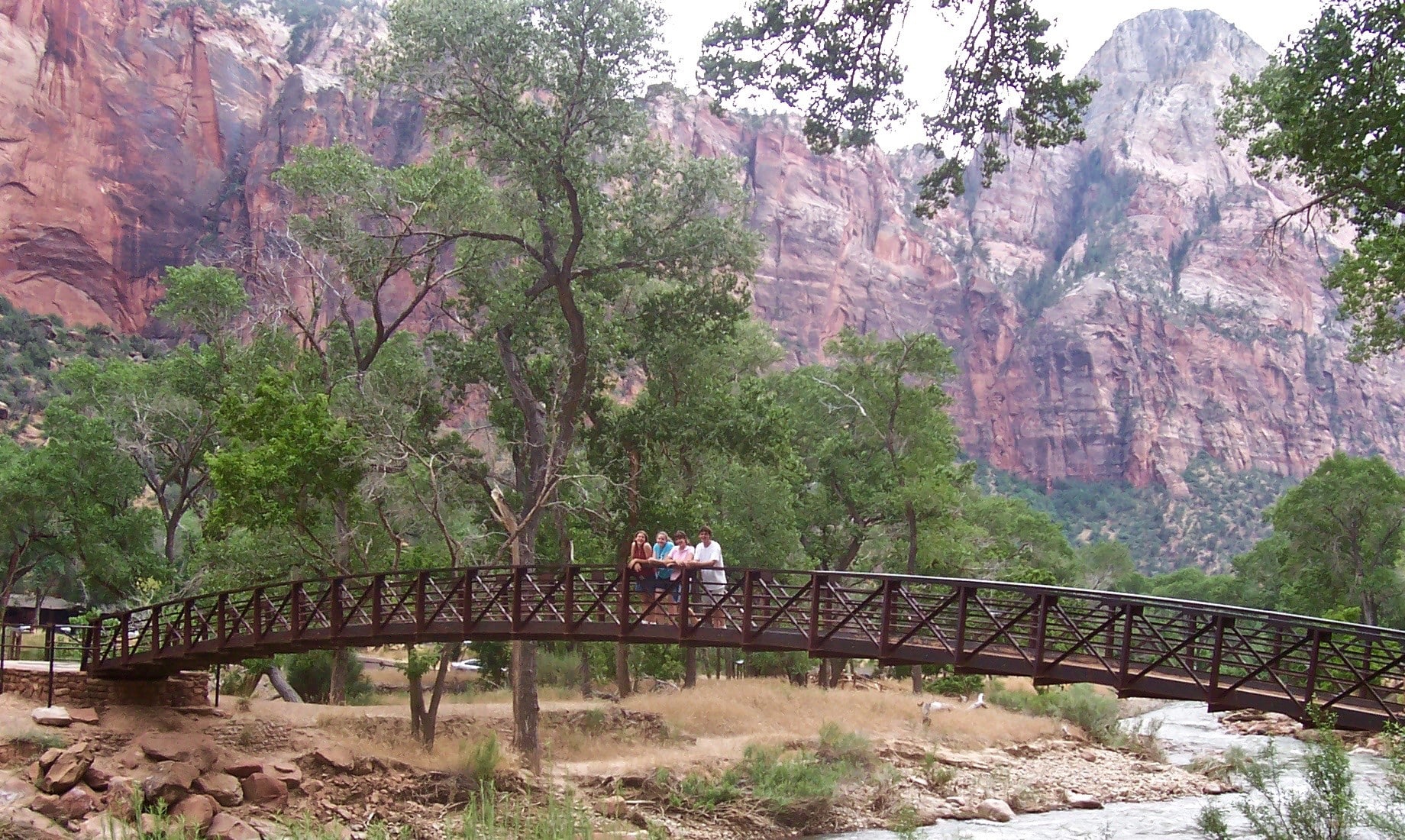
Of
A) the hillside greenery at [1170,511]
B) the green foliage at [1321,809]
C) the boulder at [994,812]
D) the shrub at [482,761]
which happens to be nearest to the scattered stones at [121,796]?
the shrub at [482,761]

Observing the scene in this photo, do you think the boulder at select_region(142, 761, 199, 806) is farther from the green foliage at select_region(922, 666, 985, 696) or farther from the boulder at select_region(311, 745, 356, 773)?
the green foliage at select_region(922, 666, 985, 696)

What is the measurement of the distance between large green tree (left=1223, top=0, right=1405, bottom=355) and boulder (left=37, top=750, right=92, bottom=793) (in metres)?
20.4

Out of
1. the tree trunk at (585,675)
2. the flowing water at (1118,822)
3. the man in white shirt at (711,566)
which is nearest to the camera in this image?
the man in white shirt at (711,566)

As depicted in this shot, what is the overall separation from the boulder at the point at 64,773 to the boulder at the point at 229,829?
7.10 feet

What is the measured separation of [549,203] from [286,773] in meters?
12.6

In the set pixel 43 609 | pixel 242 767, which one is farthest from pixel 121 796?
pixel 43 609

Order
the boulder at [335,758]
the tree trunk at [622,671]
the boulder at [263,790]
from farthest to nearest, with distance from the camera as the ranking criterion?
the tree trunk at [622,671] < the boulder at [335,758] < the boulder at [263,790]

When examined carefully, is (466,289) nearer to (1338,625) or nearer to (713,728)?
(713,728)

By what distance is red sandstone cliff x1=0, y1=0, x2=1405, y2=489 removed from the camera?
9362 centimetres

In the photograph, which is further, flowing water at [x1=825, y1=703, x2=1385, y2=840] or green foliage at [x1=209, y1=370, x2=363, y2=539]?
flowing water at [x1=825, y1=703, x2=1385, y2=840]

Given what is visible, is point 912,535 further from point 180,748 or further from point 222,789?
point 180,748

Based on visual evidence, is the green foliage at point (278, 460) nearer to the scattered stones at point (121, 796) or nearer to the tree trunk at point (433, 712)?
the tree trunk at point (433, 712)

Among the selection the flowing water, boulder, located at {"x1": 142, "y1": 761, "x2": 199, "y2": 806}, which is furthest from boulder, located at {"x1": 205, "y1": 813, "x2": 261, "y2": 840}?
the flowing water

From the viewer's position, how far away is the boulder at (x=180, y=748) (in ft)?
62.4
